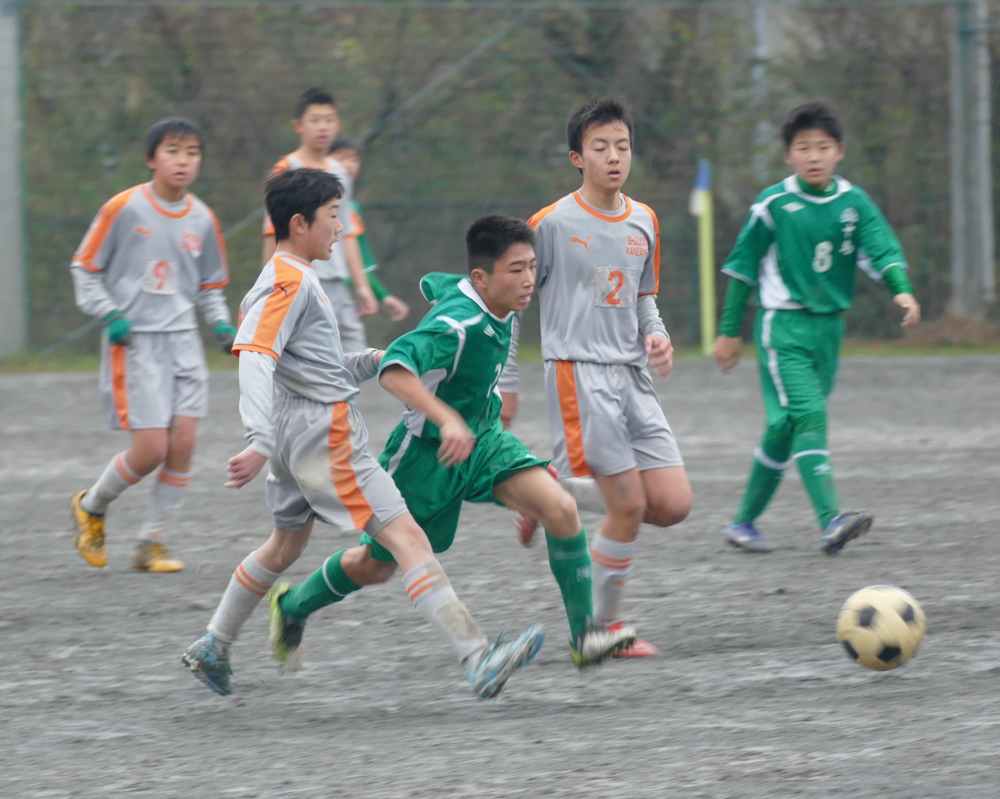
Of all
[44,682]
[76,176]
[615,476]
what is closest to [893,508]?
[615,476]

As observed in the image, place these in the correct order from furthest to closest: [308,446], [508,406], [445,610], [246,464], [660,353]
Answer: [508,406] → [660,353] → [308,446] → [445,610] → [246,464]

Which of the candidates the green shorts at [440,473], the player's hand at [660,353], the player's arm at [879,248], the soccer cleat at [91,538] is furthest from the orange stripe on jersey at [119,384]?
the player's arm at [879,248]

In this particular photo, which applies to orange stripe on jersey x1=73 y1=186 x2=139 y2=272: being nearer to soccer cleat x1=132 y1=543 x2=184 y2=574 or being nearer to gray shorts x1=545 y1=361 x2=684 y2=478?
soccer cleat x1=132 y1=543 x2=184 y2=574

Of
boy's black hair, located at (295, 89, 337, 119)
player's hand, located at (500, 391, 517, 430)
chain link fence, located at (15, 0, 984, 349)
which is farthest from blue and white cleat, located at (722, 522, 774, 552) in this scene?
chain link fence, located at (15, 0, 984, 349)

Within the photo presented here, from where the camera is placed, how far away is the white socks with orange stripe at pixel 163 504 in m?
6.14

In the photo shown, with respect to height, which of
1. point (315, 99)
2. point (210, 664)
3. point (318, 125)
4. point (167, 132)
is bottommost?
point (210, 664)

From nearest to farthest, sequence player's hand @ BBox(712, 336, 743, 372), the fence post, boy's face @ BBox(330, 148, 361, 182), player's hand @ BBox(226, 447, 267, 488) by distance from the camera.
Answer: player's hand @ BBox(226, 447, 267, 488) < player's hand @ BBox(712, 336, 743, 372) < boy's face @ BBox(330, 148, 361, 182) < the fence post

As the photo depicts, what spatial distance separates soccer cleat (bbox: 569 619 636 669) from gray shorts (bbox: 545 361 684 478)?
61 centimetres

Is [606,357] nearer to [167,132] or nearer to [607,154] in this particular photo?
[607,154]

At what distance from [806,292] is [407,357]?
8.54 feet

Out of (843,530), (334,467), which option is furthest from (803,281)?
(334,467)

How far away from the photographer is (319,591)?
4410mm

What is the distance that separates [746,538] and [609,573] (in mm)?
1577

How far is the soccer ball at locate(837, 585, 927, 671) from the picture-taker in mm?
4188
